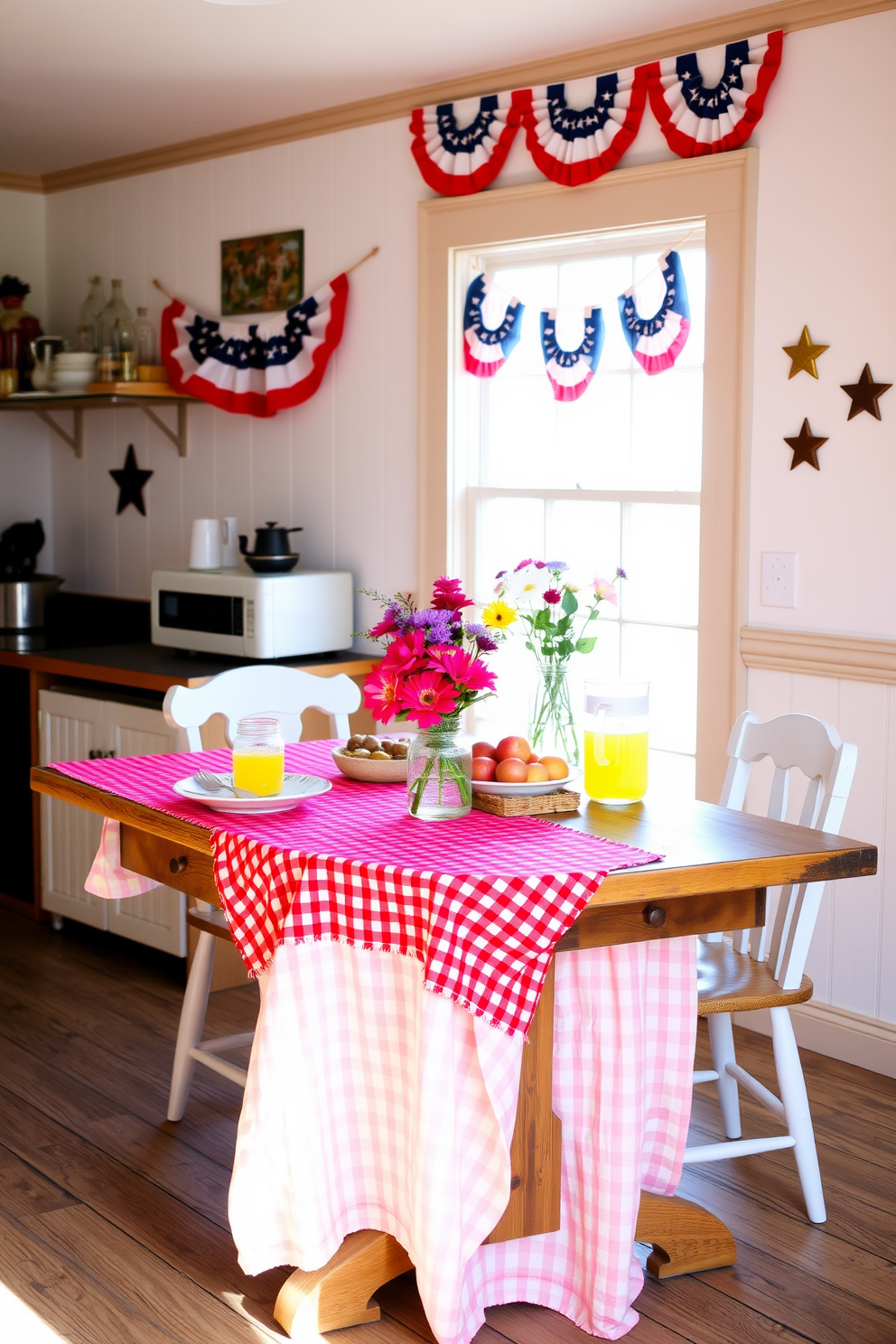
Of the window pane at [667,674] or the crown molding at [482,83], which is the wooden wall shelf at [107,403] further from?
the window pane at [667,674]

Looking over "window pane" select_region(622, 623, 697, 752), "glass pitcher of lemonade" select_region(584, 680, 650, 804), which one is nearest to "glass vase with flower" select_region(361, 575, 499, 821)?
"glass pitcher of lemonade" select_region(584, 680, 650, 804)

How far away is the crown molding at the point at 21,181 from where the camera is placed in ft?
16.2

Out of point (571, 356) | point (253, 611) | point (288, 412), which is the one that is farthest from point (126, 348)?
point (571, 356)

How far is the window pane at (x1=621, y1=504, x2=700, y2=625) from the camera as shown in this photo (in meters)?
3.38

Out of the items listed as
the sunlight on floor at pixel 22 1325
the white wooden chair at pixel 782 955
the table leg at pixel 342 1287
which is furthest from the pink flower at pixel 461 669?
the sunlight on floor at pixel 22 1325

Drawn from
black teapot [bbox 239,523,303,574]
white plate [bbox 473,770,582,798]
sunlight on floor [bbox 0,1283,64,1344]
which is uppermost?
black teapot [bbox 239,523,303,574]

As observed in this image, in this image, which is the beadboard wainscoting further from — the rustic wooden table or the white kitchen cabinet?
the white kitchen cabinet

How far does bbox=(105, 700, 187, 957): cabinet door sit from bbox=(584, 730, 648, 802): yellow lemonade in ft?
5.16

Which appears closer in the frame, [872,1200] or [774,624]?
[872,1200]

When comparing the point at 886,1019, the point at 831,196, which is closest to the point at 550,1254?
the point at 886,1019

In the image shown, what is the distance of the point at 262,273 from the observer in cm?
418

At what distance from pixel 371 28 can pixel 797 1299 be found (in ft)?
9.23

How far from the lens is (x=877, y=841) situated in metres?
3.03

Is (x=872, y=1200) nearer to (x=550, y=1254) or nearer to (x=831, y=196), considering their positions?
(x=550, y=1254)
